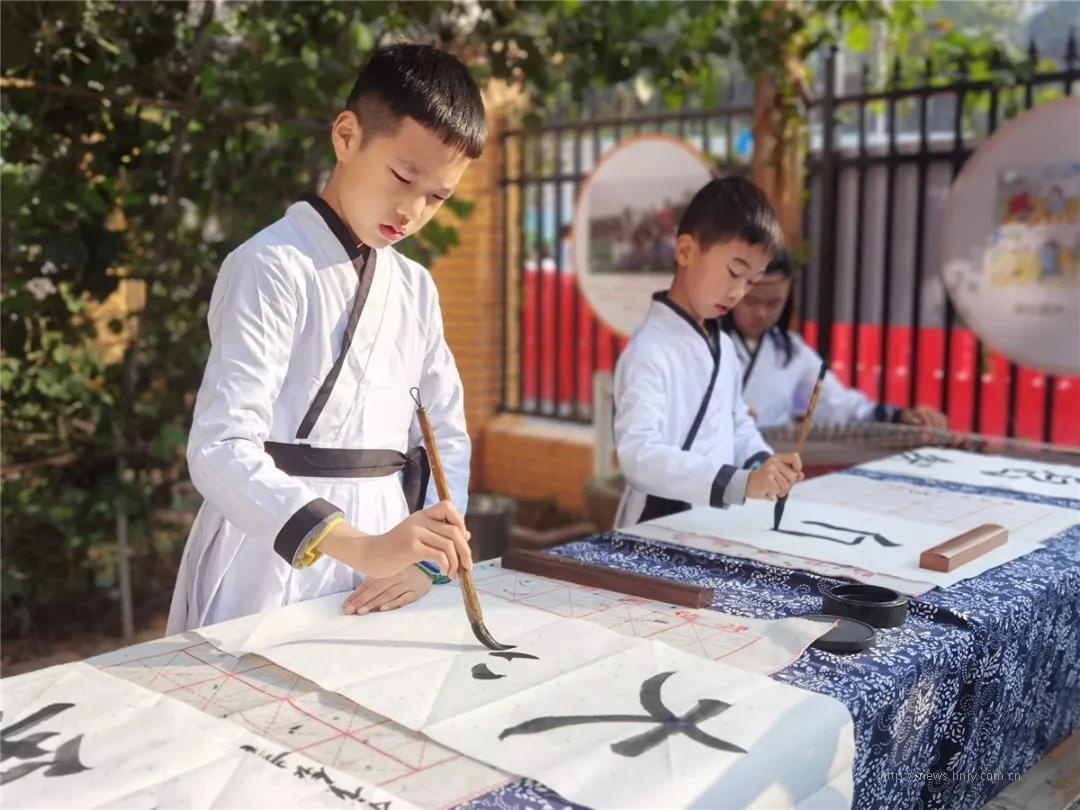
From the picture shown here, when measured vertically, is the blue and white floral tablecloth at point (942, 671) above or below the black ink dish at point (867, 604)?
below

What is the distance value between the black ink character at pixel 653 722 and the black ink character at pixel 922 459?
5.82 feet

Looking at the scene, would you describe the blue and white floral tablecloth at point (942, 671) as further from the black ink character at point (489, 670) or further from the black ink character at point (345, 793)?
the black ink character at point (489, 670)

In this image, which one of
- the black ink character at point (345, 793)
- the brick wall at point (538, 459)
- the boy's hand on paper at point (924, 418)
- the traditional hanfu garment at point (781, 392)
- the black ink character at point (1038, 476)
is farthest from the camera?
the brick wall at point (538, 459)

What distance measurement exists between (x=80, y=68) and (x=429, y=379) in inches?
83.5

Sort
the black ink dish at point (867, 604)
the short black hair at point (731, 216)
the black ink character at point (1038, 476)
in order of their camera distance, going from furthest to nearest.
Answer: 1. the black ink character at point (1038, 476)
2. the short black hair at point (731, 216)
3. the black ink dish at point (867, 604)

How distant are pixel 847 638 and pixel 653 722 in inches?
14.2

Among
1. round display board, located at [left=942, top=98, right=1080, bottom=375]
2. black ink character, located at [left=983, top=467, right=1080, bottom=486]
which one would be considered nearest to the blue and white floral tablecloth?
black ink character, located at [left=983, top=467, right=1080, bottom=486]

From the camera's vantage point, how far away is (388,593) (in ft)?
5.19

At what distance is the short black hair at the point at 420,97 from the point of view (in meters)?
1.63

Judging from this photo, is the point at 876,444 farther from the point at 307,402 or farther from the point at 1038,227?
the point at 307,402

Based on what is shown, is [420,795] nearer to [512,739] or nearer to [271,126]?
[512,739]

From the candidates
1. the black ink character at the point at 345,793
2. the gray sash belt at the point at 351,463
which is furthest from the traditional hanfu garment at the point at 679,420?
the black ink character at the point at 345,793

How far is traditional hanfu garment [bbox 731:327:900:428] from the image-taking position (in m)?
3.71

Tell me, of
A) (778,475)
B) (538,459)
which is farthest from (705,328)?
(538,459)
